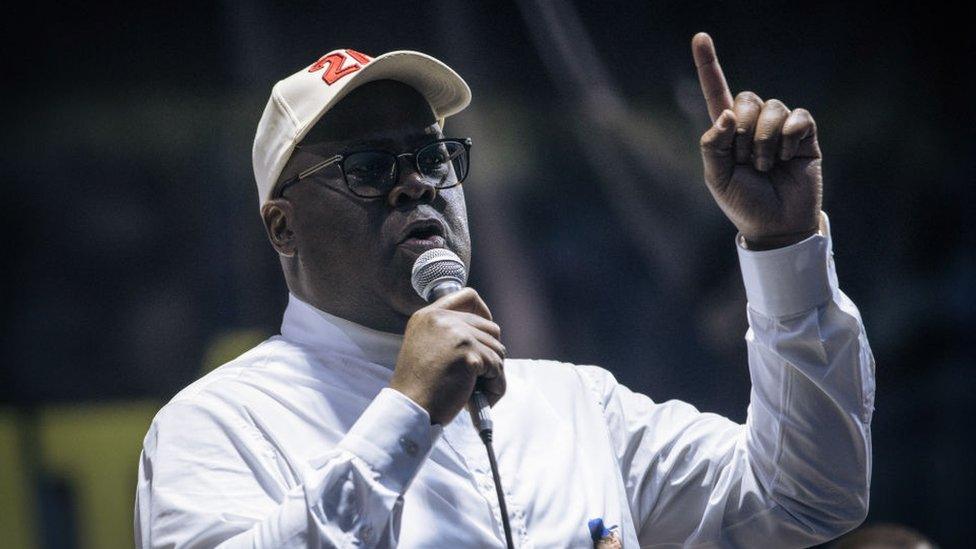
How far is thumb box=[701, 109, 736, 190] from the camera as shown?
1648mm

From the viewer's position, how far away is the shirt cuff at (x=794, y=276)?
5.46ft

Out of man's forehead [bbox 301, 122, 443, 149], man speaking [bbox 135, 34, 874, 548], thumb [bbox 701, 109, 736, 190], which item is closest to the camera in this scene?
man speaking [bbox 135, 34, 874, 548]

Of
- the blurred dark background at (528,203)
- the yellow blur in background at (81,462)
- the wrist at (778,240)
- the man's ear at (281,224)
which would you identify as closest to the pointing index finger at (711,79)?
the wrist at (778,240)

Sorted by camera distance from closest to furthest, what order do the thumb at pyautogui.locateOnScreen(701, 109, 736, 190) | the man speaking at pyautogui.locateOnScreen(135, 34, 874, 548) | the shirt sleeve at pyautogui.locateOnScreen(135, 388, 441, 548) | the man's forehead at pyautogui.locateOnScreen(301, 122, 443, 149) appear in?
the shirt sleeve at pyautogui.locateOnScreen(135, 388, 441, 548) < the man speaking at pyautogui.locateOnScreen(135, 34, 874, 548) < the thumb at pyautogui.locateOnScreen(701, 109, 736, 190) < the man's forehead at pyautogui.locateOnScreen(301, 122, 443, 149)

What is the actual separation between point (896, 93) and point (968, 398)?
881mm

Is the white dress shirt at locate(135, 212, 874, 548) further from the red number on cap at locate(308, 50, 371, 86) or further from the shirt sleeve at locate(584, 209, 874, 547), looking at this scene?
the red number on cap at locate(308, 50, 371, 86)

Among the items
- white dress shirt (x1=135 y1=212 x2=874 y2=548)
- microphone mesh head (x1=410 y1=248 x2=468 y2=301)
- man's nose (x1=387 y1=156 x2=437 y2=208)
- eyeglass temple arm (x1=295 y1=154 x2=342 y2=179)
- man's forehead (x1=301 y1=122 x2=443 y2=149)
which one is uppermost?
man's forehead (x1=301 y1=122 x2=443 y2=149)

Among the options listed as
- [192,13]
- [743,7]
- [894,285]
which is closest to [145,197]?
[192,13]

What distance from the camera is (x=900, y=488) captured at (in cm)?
327

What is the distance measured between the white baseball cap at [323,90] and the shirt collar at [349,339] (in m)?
0.23

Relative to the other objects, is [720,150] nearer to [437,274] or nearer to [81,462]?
[437,274]

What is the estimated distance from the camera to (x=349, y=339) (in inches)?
69.9

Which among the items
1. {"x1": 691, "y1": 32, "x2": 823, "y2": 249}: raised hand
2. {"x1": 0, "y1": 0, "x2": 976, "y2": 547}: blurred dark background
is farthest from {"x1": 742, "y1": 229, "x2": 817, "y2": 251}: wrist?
{"x1": 0, "y1": 0, "x2": 976, "y2": 547}: blurred dark background

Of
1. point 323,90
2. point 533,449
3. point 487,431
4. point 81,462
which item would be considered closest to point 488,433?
point 487,431
